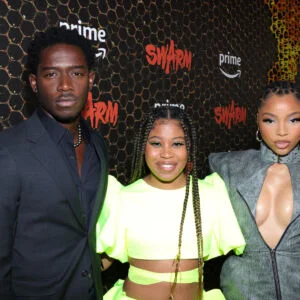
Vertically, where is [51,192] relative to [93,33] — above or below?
below

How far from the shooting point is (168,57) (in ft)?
7.75

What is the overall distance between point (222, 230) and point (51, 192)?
2.23ft

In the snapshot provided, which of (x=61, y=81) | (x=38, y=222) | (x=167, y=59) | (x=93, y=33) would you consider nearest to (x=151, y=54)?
(x=167, y=59)

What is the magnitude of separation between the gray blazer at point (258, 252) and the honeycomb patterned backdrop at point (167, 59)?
0.73 meters

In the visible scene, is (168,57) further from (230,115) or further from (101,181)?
(101,181)

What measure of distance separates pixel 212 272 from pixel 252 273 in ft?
3.44

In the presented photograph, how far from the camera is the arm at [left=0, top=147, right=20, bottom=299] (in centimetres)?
119

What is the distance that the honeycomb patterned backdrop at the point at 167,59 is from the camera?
66.6 inches

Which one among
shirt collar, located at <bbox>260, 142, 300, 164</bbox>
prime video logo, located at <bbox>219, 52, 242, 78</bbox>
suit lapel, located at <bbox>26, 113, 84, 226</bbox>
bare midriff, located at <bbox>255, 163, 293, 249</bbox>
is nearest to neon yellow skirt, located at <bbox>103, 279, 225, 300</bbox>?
bare midriff, located at <bbox>255, 163, 293, 249</bbox>

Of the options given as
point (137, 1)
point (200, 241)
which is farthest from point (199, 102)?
point (200, 241)

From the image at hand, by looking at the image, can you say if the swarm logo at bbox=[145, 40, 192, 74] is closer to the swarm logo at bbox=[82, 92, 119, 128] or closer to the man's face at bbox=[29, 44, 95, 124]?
the swarm logo at bbox=[82, 92, 119, 128]

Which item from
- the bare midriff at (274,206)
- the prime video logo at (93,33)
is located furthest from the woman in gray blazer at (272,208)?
the prime video logo at (93,33)

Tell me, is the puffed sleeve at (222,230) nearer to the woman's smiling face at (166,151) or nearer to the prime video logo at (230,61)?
the woman's smiling face at (166,151)

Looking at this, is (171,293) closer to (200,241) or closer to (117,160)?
(200,241)
